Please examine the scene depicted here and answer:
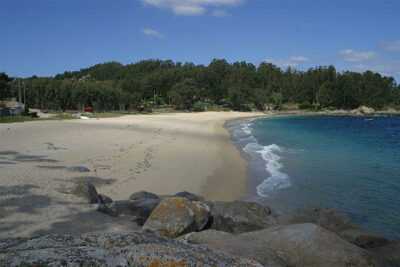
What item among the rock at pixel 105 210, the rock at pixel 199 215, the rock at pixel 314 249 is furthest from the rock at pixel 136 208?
the rock at pixel 314 249

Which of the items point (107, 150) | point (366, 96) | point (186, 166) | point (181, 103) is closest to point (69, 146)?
point (107, 150)

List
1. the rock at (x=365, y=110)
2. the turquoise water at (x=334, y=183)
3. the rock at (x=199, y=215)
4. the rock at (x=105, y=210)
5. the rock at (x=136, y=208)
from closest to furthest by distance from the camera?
the rock at (x=199, y=215) < the rock at (x=105, y=210) < the rock at (x=136, y=208) < the turquoise water at (x=334, y=183) < the rock at (x=365, y=110)

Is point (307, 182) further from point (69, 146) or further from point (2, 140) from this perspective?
point (2, 140)

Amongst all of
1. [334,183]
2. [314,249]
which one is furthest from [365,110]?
[314,249]

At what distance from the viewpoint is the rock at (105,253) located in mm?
2434

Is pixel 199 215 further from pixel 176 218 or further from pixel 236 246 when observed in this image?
pixel 236 246

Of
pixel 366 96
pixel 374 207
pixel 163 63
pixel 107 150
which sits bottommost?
pixel 374 207

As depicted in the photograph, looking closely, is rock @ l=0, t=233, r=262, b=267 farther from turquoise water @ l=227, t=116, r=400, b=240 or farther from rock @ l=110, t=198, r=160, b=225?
turquoise water @ l=227, t=116, r=400, b=240

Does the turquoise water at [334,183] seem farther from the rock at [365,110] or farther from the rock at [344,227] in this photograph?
the rock at [365,110]

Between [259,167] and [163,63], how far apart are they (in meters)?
164

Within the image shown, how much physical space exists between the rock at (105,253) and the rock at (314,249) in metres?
1.77

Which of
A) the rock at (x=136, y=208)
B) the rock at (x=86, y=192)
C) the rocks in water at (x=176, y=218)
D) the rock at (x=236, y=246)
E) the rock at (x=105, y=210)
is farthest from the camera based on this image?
the rock at (x=86, y=192)

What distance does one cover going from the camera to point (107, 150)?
54.1 feet

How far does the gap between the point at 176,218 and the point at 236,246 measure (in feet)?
5.29
